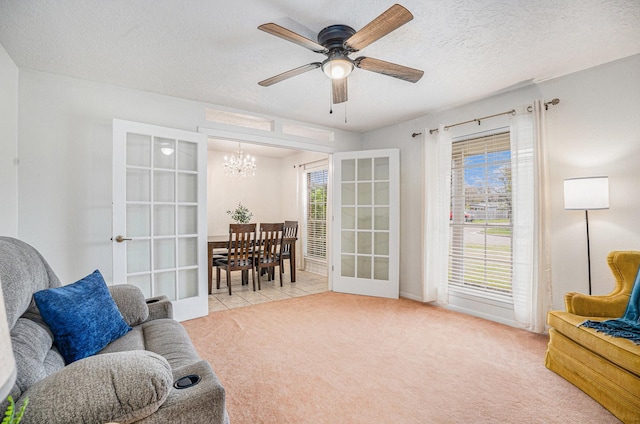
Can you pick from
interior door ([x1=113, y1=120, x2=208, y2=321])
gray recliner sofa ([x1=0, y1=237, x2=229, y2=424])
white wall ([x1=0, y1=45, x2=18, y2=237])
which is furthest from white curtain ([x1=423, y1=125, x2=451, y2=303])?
white wall ([x1=0, y1=45, x2=18, y2=237])

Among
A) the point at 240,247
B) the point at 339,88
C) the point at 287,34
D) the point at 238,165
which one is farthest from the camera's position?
the point at 238,165

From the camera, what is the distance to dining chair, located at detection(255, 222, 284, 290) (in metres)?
4.93

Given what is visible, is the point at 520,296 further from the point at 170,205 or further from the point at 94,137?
the point at 94,137

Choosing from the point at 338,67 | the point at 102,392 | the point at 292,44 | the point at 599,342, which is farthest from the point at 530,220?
the point at 102,392

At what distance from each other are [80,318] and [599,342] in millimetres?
2934

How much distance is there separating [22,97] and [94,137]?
586mm

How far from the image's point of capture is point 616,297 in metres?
2.25

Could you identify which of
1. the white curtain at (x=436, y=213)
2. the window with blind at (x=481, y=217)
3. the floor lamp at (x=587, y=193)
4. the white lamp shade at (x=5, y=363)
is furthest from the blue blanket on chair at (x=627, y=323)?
the white lamp shade at (x=5, y=363)

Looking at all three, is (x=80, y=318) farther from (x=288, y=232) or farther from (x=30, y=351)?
(x=288, y=232)

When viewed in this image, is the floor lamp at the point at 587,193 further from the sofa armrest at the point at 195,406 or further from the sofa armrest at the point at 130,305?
the sofa armrest at the point at 130,305

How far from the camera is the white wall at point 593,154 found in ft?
8.40

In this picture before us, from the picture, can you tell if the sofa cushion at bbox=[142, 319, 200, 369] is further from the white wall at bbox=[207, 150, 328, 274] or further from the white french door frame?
the white wall at bbox=[207, 150, 328, 274]

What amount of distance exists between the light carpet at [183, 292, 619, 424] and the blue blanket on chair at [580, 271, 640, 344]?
45 centimetres

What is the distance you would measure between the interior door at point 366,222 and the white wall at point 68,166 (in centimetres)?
280
